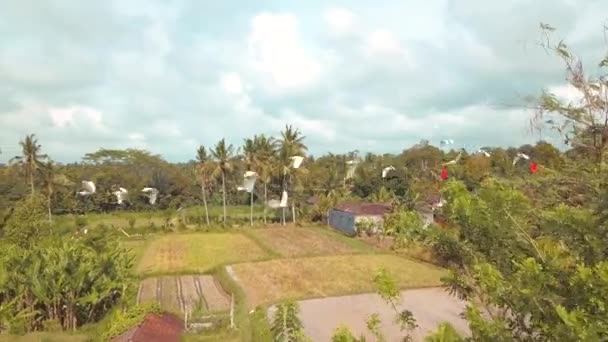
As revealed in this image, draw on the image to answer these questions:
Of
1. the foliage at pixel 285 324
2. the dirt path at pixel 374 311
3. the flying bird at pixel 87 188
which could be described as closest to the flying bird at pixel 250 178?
the flying bird at pixel 87 188

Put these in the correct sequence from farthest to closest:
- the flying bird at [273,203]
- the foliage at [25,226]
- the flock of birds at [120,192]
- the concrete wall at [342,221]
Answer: the flock of birds at [120,192] < the flying bird at [273,203] < the concrete wall at [342,221] < the foliage at [25,226]

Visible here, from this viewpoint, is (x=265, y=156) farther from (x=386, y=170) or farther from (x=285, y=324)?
(x=285, y=324)

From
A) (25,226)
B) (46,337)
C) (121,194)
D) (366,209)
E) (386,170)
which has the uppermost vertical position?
(386,170)

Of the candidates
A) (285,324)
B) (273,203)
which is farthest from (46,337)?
(273,203)

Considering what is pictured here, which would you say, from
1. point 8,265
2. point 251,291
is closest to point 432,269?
point 251,291

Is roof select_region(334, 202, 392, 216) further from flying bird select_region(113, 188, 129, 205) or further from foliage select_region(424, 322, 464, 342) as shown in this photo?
foliage select_region(424, 322, 464, 342)

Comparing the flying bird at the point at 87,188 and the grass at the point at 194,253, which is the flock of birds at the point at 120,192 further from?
the grass at the point at 194,253

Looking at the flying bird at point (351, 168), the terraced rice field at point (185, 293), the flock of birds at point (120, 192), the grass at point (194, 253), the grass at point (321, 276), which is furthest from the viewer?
the flying bird at point (351, 168)
